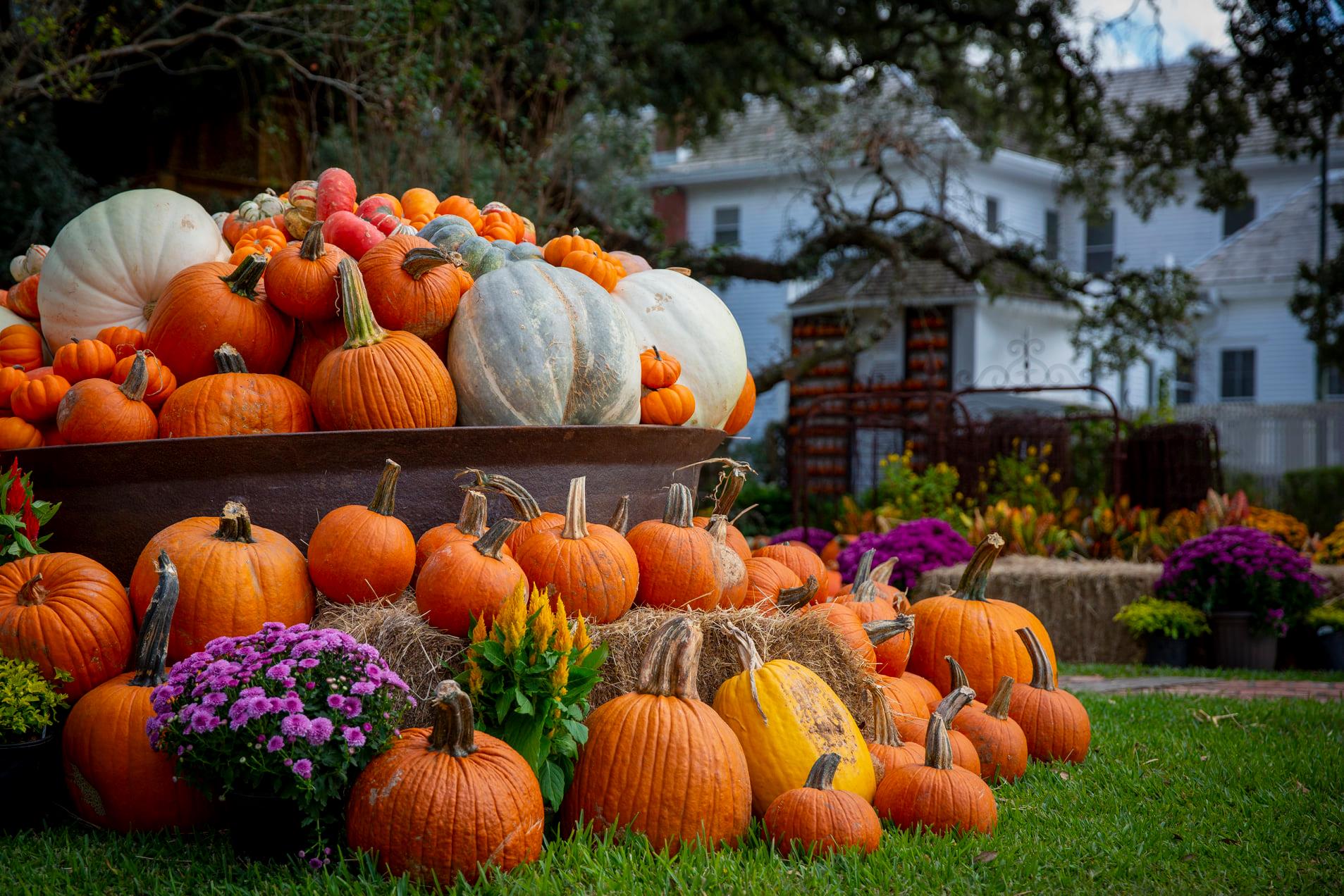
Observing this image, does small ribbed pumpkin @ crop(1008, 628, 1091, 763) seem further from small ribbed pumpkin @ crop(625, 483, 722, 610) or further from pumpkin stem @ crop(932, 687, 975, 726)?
small ribbed pumpkin @ crop(625, 483, 722, 610)

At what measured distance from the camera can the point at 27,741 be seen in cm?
284

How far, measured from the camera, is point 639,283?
14.5 feet

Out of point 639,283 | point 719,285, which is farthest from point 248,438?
point 719,285

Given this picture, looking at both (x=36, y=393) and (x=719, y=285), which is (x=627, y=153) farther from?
(x=36, y=393)

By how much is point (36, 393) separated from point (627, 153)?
9132 mm

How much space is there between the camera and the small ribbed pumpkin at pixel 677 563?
3.39 metres

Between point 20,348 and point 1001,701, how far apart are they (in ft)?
12.1

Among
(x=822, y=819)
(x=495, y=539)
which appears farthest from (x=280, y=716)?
(x=822, y=819)

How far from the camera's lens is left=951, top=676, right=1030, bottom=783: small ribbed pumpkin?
11.5ft

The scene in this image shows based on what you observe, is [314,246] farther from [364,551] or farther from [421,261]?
[364,551]

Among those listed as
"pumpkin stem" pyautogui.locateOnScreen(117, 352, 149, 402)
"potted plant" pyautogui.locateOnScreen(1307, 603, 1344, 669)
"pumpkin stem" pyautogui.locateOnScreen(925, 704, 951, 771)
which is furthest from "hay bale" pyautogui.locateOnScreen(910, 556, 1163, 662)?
"pumpkin stem" pyautogui.locateOnScreen(117, 352, 149, 402)

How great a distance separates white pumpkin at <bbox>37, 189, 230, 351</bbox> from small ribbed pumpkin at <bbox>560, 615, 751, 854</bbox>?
2468mm

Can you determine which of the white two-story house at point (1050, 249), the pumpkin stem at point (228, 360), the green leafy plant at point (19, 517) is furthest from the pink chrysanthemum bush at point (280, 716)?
the white two-story house at point (1050, 249)

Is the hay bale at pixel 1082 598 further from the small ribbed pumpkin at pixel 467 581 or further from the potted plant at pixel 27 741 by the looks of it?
the potted plant at pixel 27 741
